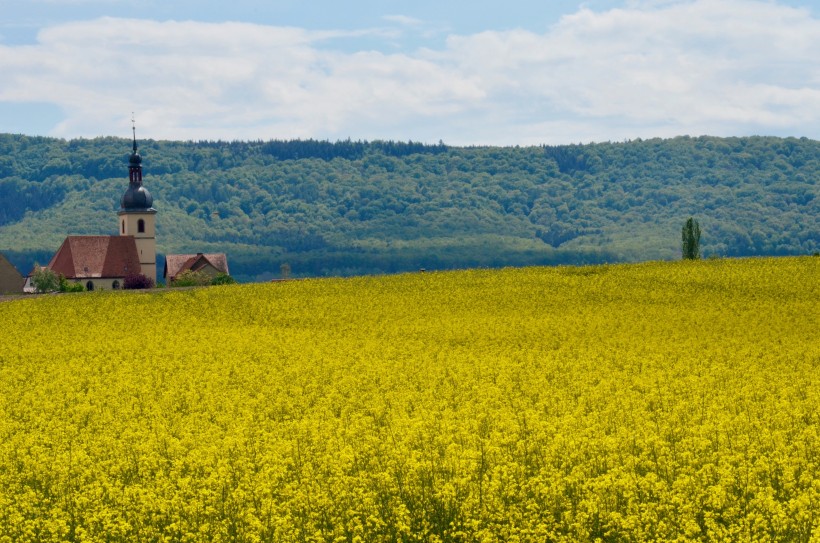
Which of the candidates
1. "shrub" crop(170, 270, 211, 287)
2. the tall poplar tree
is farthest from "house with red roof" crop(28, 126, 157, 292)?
the tall poplar tree

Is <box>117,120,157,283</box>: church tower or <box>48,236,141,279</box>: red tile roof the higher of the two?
<box>117,120,157,283</box>: church tower

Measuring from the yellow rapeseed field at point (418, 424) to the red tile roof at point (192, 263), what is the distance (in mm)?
80005

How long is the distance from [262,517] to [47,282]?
10179 cm

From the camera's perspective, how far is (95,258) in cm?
13425

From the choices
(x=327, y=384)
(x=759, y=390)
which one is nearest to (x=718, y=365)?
(x=759, y=390)

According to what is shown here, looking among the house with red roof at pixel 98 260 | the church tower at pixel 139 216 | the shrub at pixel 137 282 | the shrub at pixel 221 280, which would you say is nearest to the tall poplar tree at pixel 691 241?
the shrub at pixel 221 280

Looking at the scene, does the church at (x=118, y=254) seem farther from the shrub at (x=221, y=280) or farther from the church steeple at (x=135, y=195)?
the shrub at (x=221, y=280)

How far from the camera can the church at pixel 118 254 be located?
132 m

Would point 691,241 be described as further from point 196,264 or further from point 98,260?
point 98,260

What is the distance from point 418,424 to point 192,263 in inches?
4632

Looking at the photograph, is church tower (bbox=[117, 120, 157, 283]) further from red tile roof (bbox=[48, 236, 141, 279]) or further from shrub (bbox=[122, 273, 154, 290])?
shrub (bbox=[122, 273, 154, 290])

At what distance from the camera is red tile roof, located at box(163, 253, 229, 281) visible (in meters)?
140

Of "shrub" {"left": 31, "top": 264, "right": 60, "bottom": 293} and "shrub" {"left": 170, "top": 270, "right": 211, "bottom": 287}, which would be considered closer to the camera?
"shrub" {"left": 170, "top": 270, "right": 211, "bottom": 287}

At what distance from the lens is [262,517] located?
2078 cm
